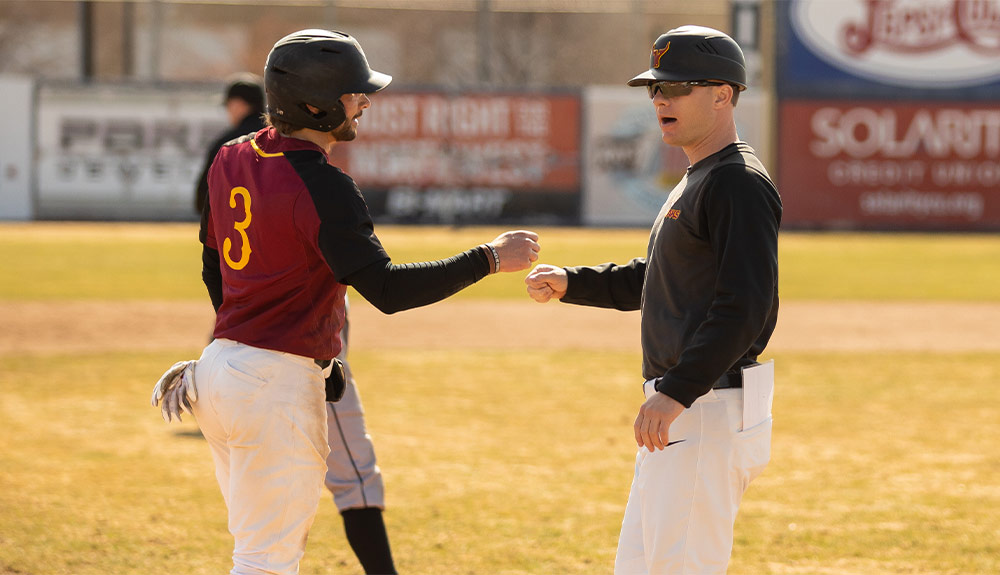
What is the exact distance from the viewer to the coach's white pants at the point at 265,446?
3.35 metres

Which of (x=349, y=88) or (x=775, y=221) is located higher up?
(x=349, y=88)

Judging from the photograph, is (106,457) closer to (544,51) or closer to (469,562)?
(469,562)

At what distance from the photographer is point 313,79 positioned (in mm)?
3393

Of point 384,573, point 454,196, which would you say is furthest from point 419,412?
point 454,196

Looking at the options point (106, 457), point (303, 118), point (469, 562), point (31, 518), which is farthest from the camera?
point (106, 457)

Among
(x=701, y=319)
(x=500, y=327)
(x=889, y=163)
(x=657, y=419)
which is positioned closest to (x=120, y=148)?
(x=500, y=327)

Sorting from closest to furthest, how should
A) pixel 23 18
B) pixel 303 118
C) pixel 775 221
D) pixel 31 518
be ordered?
pixel 775 221 → pixel 303 118 → pixel 31 518 → pixel 23 18

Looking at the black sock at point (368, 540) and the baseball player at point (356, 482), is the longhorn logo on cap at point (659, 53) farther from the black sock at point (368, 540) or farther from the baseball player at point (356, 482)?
the black sock at point (368, 540)

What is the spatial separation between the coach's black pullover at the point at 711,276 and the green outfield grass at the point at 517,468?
2019 mm

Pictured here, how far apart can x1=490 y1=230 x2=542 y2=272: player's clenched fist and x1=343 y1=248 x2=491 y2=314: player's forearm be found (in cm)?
10

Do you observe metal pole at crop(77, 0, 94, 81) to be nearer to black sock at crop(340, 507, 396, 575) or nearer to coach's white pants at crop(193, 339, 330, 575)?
black sock at crop(340, 507, 396, 575)

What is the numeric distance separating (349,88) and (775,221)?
1.26 m

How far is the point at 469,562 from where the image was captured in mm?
5164

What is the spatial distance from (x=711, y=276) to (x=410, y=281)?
83 cm
